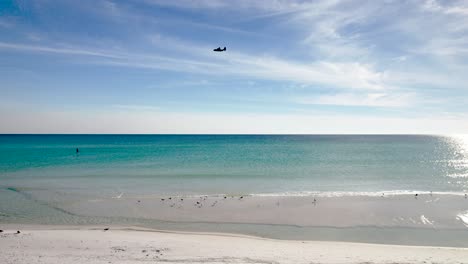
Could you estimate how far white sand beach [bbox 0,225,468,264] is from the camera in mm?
12641

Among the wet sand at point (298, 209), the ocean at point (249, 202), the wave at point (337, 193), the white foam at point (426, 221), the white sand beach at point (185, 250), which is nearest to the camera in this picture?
the white sand beach at point (185, 250)

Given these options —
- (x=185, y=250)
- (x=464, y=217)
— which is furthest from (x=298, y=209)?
(x=185, y=250)

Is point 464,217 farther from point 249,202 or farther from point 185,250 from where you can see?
point 185,250

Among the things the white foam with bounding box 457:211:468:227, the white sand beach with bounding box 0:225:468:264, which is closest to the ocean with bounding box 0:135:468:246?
the white foam with bounding box 457:211:468:227

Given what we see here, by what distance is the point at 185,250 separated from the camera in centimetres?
1412

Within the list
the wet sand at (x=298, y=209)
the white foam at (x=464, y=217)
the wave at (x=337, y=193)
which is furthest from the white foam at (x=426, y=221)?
the wave at (x=337, y=193)

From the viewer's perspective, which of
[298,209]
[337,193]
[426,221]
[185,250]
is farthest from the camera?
[337,193]

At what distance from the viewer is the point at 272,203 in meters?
24.6

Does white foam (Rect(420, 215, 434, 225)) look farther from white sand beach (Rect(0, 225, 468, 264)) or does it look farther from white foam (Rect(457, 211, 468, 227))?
white sand beach (Rect(0, 225, 468, 264))

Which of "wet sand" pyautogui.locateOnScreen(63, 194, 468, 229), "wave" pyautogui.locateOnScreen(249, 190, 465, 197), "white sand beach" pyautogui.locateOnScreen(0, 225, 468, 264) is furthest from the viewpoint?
"wave" pyautogui.locateOnScreen(249, 190, 465, 197)

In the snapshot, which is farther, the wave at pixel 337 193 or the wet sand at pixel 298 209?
the wave at pixel 337 193

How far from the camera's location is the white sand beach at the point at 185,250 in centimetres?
1264

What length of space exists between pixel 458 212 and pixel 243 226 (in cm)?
1449

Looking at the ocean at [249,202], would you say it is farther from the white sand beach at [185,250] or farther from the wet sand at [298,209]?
the white sand beach at [185,250]
